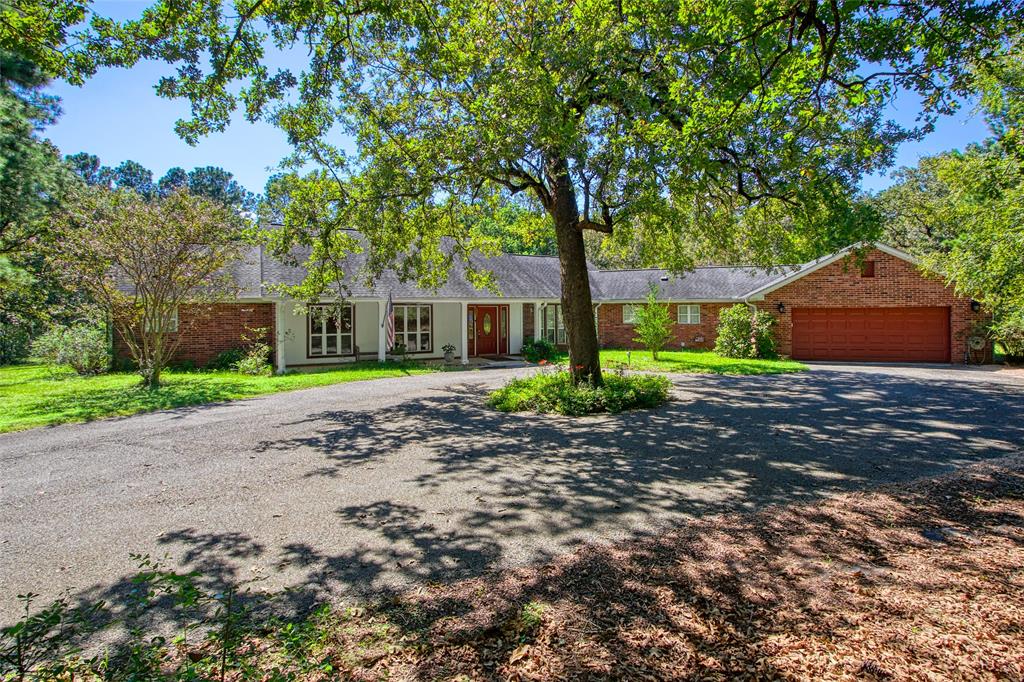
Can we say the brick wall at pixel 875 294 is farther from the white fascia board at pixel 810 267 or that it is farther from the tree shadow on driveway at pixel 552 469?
the tree shadow on driveway at pixel 552 469

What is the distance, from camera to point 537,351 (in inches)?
919

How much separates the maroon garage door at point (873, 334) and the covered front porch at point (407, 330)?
35.2ft

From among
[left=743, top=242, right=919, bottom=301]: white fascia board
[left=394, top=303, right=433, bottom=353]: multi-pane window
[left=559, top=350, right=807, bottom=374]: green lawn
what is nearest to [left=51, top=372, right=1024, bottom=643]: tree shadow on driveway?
[left=559, top=350, right=807, bottom=374]: green lawn

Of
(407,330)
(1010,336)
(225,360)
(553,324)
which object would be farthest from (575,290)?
(1010,336)

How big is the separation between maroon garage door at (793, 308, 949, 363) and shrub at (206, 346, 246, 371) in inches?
811

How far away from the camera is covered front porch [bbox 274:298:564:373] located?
19625 millimetres

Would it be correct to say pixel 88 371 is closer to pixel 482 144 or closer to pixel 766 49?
pixel 482 144

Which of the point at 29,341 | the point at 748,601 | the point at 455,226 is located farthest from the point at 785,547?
the point at 29,341

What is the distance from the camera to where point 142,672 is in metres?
2.75

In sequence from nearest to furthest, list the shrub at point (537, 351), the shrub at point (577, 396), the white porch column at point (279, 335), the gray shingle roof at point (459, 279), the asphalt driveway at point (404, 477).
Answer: the asphalt driveway at point (404, 477)
the shrub at point (577, 396)
the white porch column at point (279, 335)
the gray shingle roof at point (459, 279)
the shrub at point (537, 351)

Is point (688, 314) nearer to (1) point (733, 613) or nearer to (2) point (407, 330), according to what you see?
(2) point (407, 330)

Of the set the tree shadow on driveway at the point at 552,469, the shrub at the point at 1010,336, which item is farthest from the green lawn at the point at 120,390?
the shrub at the point at 1010,336

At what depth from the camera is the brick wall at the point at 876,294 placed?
20.8 m

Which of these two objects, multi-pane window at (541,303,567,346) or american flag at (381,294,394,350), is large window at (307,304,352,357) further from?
multi-pane window at (541,303,567,346)
